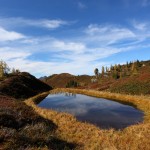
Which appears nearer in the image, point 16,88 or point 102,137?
point 102,137

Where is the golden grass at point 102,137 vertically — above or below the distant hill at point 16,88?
below

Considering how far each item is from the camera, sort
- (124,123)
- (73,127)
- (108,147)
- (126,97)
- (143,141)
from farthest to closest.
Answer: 1. (126,97)
2. (124,123)
3. (73,127)
4. (143,141)
5. (108,147)

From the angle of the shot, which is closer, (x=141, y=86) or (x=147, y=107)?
(x=147, y=107)

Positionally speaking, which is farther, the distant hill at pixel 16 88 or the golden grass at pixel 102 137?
the distant hill at pixel 16 88

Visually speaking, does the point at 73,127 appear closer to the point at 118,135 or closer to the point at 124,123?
the point at 118,135

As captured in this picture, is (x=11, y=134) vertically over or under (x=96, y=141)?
over

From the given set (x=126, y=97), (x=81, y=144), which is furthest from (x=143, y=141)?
(x=126, y=97)

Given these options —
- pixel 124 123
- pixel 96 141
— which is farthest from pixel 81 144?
pixel 124 123

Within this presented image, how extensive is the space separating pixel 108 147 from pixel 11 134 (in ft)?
19.3

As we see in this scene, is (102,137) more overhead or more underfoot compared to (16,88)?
more underfoot

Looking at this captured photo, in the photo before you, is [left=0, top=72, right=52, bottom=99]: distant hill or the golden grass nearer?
the golden grass

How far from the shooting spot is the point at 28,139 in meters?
13.5

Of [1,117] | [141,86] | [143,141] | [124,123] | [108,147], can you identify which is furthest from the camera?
[141,86]

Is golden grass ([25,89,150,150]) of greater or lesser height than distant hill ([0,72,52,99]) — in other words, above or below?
below
